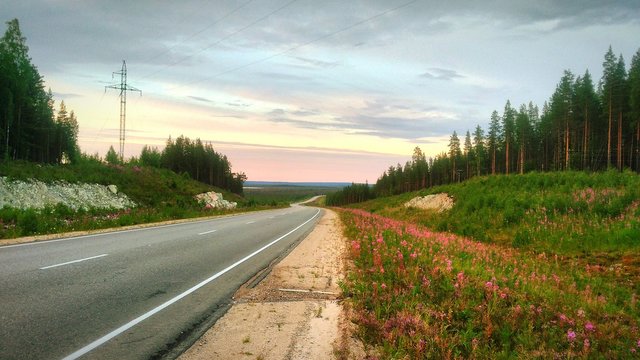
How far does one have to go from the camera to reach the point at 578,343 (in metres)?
4.92

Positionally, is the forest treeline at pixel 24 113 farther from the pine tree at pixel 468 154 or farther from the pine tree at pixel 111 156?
the pine tree at pixel 468 154

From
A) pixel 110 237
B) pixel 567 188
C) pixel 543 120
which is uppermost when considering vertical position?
pixel 543 120

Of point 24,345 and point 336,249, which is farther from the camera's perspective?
point 336,249

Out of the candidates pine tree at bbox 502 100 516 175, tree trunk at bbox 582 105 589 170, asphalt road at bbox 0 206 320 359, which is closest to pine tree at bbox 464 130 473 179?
pine tree at bbox 502 100 516 175

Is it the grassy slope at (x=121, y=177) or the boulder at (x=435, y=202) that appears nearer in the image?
the grassy slope at (x=121, y=177)

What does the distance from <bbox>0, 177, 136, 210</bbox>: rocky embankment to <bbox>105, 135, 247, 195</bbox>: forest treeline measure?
66.5m

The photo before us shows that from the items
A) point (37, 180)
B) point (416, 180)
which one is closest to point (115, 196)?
point (37, 180)

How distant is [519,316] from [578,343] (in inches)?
30.4

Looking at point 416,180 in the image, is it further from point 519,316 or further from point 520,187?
point 519,316

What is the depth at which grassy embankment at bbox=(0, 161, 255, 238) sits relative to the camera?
701 inches

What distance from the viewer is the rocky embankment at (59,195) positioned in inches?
973

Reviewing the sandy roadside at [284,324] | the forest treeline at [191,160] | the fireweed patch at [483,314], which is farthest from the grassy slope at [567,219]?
the forest treeline at [191,160]

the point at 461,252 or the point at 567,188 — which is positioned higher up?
the point at 567,188

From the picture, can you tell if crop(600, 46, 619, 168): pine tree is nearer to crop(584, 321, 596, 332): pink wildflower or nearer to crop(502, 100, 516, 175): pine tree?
crop(502, 100, 516, 175): pine tree
